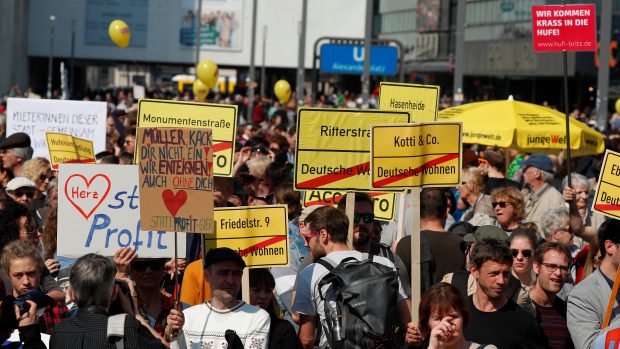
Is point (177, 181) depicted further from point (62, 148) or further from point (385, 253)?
point (62, 148)

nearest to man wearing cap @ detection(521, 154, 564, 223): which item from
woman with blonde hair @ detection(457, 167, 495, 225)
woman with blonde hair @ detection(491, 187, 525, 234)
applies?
woman with blonde hair @ detection(457, 167, 495, 225)

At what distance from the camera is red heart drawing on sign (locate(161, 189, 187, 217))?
23.3ft

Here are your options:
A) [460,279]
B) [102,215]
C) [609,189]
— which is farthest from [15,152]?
[609,189]

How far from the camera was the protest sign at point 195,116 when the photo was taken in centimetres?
991

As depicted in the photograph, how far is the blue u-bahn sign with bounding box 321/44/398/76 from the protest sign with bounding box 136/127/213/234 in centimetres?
1869

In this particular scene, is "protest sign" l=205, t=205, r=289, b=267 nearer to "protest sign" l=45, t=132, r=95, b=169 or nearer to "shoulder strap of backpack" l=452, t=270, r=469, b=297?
"shoulder strap of backpack" l=452, t=270, r=469, b=297

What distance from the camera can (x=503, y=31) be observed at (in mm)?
57750

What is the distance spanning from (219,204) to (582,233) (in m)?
2.67

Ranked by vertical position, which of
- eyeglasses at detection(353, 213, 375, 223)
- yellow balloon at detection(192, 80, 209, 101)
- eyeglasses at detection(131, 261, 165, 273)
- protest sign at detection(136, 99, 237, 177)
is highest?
yellow balloon at detection(192, 80, 209, 101)

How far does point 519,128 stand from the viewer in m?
15.4

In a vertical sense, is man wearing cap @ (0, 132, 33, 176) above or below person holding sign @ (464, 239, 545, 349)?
above

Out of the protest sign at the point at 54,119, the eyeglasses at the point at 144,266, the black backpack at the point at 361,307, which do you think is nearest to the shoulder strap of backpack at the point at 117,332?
the black backpack at the point at 361,307

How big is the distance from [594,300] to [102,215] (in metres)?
2.90

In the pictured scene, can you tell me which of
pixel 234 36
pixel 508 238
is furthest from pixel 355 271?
pixel 234 36
